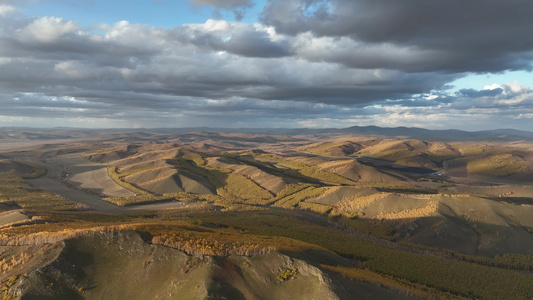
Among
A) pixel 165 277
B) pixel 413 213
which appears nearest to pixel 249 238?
pixel 165 277

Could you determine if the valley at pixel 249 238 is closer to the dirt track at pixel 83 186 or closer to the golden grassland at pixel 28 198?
the golden grassland at pixel 28 198

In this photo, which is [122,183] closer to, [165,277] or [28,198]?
[28,198]

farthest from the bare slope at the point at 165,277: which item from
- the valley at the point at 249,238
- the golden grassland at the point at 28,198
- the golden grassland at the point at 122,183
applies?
the golden grassland at the point at 122,183

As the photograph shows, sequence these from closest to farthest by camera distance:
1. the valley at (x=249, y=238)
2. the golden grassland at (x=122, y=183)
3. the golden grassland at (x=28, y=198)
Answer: the valley at (x=249, y=238), the golden grassland at (x=28, y=198), the golden grassland at (x=122, y=183)

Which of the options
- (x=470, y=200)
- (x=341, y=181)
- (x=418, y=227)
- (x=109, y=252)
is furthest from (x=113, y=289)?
(x=341, y=181)

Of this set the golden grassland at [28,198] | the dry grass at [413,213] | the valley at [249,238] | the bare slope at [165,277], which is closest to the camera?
the bare slope at [165,277]

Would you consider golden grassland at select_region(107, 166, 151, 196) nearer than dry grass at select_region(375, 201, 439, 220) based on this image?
No

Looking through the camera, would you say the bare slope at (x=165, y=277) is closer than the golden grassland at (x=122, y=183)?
Yes

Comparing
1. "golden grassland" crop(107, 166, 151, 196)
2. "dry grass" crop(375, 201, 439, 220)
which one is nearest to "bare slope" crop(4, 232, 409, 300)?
"dry grass" crop(375, 201, 439, 220)

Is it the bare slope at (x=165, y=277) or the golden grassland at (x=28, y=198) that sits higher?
the bare slope at (x=165, y=277)

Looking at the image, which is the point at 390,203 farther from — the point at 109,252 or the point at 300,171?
the point at 300,171

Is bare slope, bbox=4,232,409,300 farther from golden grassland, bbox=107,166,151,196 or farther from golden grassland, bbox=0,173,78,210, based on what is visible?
golden grassland, bbox=107,166,151,196
